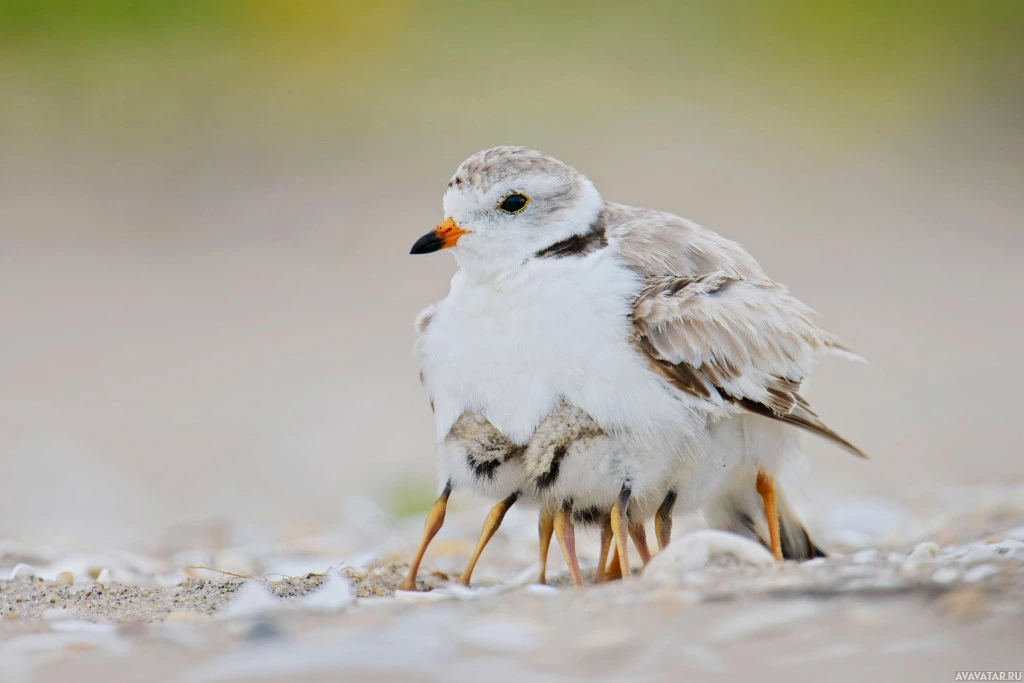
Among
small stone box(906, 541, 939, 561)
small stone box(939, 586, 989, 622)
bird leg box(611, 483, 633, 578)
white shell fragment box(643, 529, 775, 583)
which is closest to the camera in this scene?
small stone box(939, 586, 989, 622)

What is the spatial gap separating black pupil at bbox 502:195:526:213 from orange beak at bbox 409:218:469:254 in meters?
0.14

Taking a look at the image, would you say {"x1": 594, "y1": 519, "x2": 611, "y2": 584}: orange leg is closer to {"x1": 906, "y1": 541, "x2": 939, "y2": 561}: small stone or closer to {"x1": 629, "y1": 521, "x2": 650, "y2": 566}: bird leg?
{"x1": 629, "y1": 521, "x2": 650, "y2": 566}: bird leg

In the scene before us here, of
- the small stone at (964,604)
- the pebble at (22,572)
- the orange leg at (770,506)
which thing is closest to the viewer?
the small stone at (964,604)

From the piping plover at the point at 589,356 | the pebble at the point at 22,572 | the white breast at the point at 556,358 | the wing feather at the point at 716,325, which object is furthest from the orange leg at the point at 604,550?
the pebble at the point at 22,572

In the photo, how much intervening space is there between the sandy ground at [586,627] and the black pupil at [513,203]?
112 centimetres

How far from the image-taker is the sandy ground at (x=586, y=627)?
7.98ft

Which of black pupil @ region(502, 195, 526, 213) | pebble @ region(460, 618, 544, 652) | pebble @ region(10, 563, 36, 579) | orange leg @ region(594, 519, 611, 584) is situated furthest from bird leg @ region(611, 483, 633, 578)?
pebble @ region(10, 563, 36, 579)

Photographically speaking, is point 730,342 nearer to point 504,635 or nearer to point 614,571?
point 614,571

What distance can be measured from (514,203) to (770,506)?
124 cm

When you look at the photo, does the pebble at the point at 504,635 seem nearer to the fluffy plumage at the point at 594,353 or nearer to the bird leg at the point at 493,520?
the fluffy plumage at the point at 594,353

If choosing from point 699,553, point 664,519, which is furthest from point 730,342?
point 699,553

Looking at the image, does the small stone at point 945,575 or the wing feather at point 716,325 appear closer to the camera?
the small stone at point 945,575

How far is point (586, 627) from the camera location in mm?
2627

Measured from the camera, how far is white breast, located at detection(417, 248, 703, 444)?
345 cm
